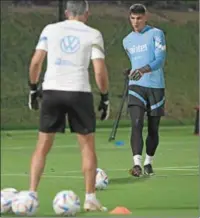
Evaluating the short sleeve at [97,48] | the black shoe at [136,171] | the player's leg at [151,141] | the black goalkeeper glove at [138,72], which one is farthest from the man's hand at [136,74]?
the short sleeve at [97,48]

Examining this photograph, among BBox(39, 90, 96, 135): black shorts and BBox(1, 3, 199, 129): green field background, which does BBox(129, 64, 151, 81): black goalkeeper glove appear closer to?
BBox(39, 90, 96, 135): black shorts

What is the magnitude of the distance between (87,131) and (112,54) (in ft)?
66.2

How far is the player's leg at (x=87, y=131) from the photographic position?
912 cm

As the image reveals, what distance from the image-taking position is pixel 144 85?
40.8 feet

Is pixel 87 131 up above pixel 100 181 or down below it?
above

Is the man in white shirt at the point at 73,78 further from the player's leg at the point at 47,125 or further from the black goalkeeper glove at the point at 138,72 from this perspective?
the black goalkeeper glove at the point at 138,72

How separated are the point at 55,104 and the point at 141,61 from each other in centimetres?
332

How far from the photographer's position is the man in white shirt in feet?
29.7

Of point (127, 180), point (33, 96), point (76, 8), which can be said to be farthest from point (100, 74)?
point (127, 180)

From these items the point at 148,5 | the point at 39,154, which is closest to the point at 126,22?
the point at 148,5

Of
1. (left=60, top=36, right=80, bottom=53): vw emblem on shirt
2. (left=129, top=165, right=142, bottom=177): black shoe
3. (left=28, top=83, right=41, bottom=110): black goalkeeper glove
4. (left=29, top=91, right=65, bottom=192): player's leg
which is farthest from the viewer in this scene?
(left=129, top=165, right=142, bottom=177): black shoe

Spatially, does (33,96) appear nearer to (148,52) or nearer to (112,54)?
(148,52)

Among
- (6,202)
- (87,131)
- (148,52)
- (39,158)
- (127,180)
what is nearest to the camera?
(6,202)

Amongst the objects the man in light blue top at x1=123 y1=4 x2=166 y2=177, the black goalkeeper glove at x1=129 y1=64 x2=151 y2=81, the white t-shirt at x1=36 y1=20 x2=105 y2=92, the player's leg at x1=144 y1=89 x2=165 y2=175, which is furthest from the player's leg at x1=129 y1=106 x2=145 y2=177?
the white t-shirt at x1=36 y1=20 x2=105 y2=92
